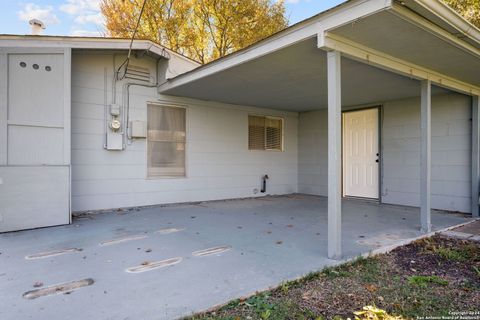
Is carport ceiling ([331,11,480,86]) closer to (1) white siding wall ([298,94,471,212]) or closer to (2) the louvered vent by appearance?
(1) white siding wall ([298,94,471,212])

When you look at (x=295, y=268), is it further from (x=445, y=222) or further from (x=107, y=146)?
(x=107, y=146)

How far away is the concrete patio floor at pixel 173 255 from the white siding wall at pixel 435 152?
2.00 ft

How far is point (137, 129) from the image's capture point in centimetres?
558

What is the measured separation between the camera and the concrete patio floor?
209 cm

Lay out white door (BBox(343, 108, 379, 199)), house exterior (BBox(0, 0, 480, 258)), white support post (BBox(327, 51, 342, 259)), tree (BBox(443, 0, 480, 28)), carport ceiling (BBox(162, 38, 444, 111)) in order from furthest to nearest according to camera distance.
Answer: tree (BBox(443, 0, 480, 28))
white door (BBox(343, 108, 379, 199))
carport ceiling (BBox(162, 38, 444, 111))
house exterior (BBox(0, 0, 480, 258))
white support post (BBox(327, 51, 342, 259))

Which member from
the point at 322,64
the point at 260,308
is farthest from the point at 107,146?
the point at 260,308

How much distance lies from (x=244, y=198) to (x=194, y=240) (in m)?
3.71

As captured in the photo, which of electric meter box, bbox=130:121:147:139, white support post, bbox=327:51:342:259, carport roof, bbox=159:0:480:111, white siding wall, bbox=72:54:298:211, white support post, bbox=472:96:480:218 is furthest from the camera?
electric meter box, bbox=130:121:147:139

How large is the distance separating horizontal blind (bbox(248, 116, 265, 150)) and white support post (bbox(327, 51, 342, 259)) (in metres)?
4.56

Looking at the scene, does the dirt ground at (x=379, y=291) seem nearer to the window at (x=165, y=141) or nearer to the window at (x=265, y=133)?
the window at (x=165, y=141)

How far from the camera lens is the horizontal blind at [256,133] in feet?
24.9

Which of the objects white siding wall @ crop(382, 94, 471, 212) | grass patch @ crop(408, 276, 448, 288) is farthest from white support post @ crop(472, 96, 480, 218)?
A: grass patch @ crop(408, 276, 448, 288)

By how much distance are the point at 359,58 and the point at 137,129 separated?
3.92m

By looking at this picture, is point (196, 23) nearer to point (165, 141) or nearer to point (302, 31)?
point (165, 141)
